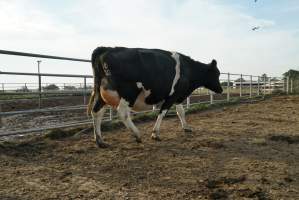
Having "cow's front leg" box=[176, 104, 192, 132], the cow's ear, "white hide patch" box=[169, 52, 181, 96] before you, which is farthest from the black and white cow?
the cow's ear

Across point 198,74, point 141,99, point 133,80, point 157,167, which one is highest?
point 198,74

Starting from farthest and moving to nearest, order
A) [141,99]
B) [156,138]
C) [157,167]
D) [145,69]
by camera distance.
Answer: [156,138], [141,99], [145,69], [157,167]

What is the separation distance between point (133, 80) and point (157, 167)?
188cm

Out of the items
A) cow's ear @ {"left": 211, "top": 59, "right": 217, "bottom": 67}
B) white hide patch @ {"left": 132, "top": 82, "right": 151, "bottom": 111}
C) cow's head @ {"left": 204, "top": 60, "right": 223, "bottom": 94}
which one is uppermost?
cow's ear @ {"left": 211, "top": 59, "right": 217, "bottom": 67}

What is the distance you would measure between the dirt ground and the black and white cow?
1.94 feet

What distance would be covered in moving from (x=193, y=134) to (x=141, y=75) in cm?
179

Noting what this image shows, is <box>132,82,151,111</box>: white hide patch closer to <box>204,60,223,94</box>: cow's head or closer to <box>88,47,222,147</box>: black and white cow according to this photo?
<box>88,47,222,147</box>: black and white cow

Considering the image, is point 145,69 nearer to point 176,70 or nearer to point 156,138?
point 176,70

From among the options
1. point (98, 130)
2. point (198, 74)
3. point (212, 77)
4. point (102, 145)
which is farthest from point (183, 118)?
point (102, 145)

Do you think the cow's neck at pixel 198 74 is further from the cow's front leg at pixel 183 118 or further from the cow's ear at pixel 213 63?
the cow's front leg at pixel 183 118

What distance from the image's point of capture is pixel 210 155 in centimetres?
575

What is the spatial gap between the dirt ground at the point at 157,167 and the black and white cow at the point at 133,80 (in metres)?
0.59

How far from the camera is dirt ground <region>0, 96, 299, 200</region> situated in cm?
405

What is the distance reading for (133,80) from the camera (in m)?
6.50
